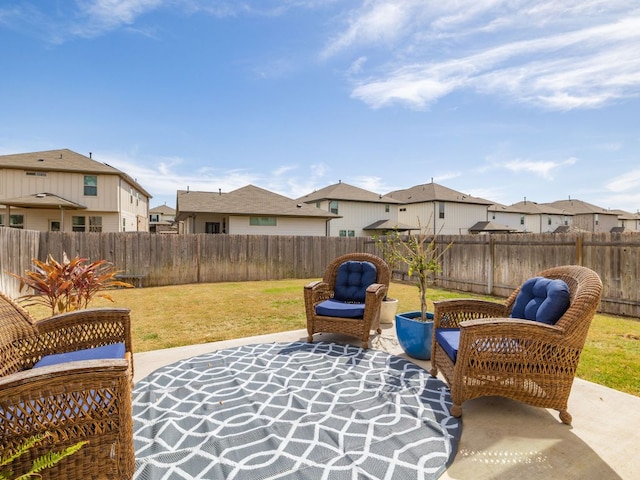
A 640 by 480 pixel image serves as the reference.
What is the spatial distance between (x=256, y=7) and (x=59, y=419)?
756 cm

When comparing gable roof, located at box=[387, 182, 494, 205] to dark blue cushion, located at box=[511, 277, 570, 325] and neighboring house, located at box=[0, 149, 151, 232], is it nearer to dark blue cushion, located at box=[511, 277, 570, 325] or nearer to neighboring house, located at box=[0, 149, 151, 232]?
neighboring house, located at box=[0, 149, 151, 232]

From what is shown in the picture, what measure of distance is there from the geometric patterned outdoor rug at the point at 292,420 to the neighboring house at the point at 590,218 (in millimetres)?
41598

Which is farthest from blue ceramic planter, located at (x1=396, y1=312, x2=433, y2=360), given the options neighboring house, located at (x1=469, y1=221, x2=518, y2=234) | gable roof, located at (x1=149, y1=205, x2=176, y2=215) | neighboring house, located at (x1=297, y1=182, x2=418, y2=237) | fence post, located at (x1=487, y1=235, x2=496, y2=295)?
gable roof, located at (x1=149, y1=205, x2=176, y2=215)

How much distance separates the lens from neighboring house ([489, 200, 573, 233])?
1258 inches

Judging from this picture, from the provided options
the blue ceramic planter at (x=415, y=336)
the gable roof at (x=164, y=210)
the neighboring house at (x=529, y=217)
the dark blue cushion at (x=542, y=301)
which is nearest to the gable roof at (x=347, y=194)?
the neighboring house at (x=529, y=217)

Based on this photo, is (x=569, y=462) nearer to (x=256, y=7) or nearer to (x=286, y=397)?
(x=286, y=397)

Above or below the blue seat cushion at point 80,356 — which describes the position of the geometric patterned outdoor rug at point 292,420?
below

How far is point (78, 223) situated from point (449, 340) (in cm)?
2074

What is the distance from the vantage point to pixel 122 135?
14898mm

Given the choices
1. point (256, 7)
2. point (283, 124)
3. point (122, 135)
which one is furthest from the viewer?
point (122, 135)

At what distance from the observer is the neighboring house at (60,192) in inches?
644

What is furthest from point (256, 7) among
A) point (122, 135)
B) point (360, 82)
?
point (122, 135)

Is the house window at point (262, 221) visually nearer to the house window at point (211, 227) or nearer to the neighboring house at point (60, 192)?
the house window at point (211, 227)

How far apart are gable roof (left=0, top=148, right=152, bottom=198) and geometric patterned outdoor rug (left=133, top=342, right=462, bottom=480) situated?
57.4 ft
